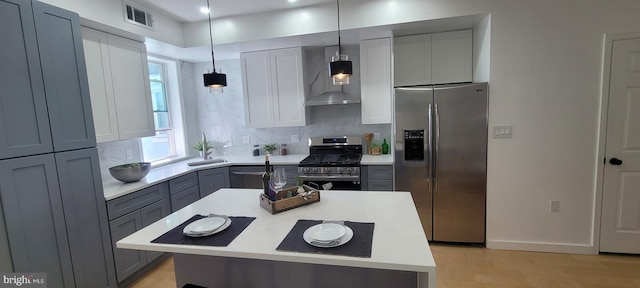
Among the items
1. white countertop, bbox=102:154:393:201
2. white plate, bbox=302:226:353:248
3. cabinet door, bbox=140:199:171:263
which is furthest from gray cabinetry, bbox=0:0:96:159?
white plate, bbox=302:226:353:248

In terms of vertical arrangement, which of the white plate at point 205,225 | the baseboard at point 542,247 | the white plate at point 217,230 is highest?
the white plate at point 205,225

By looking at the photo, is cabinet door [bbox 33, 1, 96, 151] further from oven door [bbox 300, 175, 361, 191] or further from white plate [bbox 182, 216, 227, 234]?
oven door [bbox 300, 175, 361, 191]

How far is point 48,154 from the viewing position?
1846 millimetres

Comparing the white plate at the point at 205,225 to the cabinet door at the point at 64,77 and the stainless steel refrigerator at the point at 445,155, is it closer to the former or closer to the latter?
the cabinet door at the point at 64,77

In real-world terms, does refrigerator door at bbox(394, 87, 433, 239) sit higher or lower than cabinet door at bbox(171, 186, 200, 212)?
higher

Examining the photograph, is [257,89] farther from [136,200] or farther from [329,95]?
[136,200]

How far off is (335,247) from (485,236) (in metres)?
2.37

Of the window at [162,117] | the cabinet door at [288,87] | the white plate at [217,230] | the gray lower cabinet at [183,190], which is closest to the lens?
the white plate at [217,230]

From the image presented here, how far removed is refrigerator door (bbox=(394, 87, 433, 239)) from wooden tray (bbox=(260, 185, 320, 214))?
1483 millimetres

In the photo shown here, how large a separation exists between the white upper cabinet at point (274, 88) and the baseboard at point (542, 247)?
2.54 meters

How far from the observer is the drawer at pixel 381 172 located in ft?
10.1

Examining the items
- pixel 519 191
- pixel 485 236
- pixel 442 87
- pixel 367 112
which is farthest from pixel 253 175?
pixel 519 191

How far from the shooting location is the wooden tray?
1.67 meters

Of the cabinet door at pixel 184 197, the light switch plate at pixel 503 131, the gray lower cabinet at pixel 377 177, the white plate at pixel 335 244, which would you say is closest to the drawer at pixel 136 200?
the cabinet door at pixel 184 197
